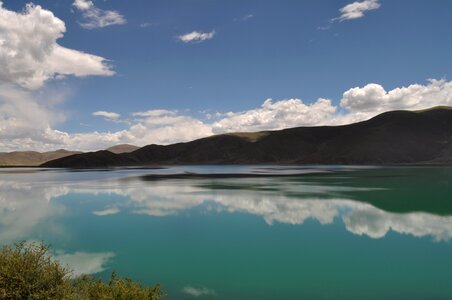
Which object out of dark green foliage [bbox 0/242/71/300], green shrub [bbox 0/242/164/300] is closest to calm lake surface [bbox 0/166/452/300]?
green shrub [bbox 0/242/164/300]

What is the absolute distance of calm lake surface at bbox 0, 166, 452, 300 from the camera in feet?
51.8

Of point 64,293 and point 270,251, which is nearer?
point 64,293

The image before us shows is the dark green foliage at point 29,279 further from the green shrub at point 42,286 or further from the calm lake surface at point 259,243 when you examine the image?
the calm lake surface at point 259,243

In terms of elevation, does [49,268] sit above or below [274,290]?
above

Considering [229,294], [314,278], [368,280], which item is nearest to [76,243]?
[229,294]

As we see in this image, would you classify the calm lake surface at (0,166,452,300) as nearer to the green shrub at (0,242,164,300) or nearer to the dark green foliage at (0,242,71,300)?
the green shrub at (0,242,164,300)

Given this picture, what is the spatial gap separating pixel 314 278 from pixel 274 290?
2442mm

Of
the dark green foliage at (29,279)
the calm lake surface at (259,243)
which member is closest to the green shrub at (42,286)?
the dark green foliage at (29,279)

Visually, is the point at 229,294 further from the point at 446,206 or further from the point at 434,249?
the point at 446,206

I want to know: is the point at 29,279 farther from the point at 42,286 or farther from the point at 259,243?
the point at 259,243

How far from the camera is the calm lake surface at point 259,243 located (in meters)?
15.8

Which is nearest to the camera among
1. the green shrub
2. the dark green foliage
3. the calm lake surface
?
the green shrub

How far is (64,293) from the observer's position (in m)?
11.1

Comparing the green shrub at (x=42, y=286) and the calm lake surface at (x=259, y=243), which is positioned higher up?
the green shrub at (x=42, y=286)
